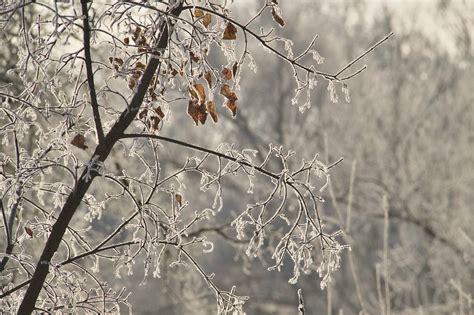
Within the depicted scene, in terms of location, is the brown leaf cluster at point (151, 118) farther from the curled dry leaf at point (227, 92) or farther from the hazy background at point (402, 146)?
the hazy background at point (402, 146)

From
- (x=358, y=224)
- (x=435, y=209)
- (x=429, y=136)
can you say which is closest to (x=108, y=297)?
(x=435, y=209)

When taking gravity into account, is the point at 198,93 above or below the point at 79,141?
above

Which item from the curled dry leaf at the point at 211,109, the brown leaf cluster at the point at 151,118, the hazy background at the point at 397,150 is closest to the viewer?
the curled dry leaf at the point at 211,109

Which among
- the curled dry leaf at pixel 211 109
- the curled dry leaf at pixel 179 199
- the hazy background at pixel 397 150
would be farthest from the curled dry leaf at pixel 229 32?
the hazy background at pixel 397 150

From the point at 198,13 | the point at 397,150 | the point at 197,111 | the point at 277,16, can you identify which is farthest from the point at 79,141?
the point at 397,150

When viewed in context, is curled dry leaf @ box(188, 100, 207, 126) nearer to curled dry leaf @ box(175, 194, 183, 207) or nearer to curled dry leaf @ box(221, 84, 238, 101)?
curled dry leaf @ box(221, 84, 238, 101)

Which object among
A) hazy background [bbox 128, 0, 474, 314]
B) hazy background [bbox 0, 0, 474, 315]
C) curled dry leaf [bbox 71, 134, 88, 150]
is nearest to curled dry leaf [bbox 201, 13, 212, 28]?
curled dry leaf [bbox 71, 134, 88, 150]

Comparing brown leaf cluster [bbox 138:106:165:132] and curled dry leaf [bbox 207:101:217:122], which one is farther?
brown leaf cluster [bbox 138:106:165:132]

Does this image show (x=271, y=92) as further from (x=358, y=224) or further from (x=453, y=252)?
(x=453, y=252)

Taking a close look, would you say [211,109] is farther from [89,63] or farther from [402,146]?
[402,146]

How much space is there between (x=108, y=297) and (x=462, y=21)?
49.8ft

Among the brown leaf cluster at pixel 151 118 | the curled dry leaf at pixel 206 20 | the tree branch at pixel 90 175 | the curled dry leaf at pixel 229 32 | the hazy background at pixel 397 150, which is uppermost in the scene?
the hazy background at pixel 397 150

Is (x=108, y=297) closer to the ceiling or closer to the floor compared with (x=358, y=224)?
closer to the floor

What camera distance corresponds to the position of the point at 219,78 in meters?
1.93
